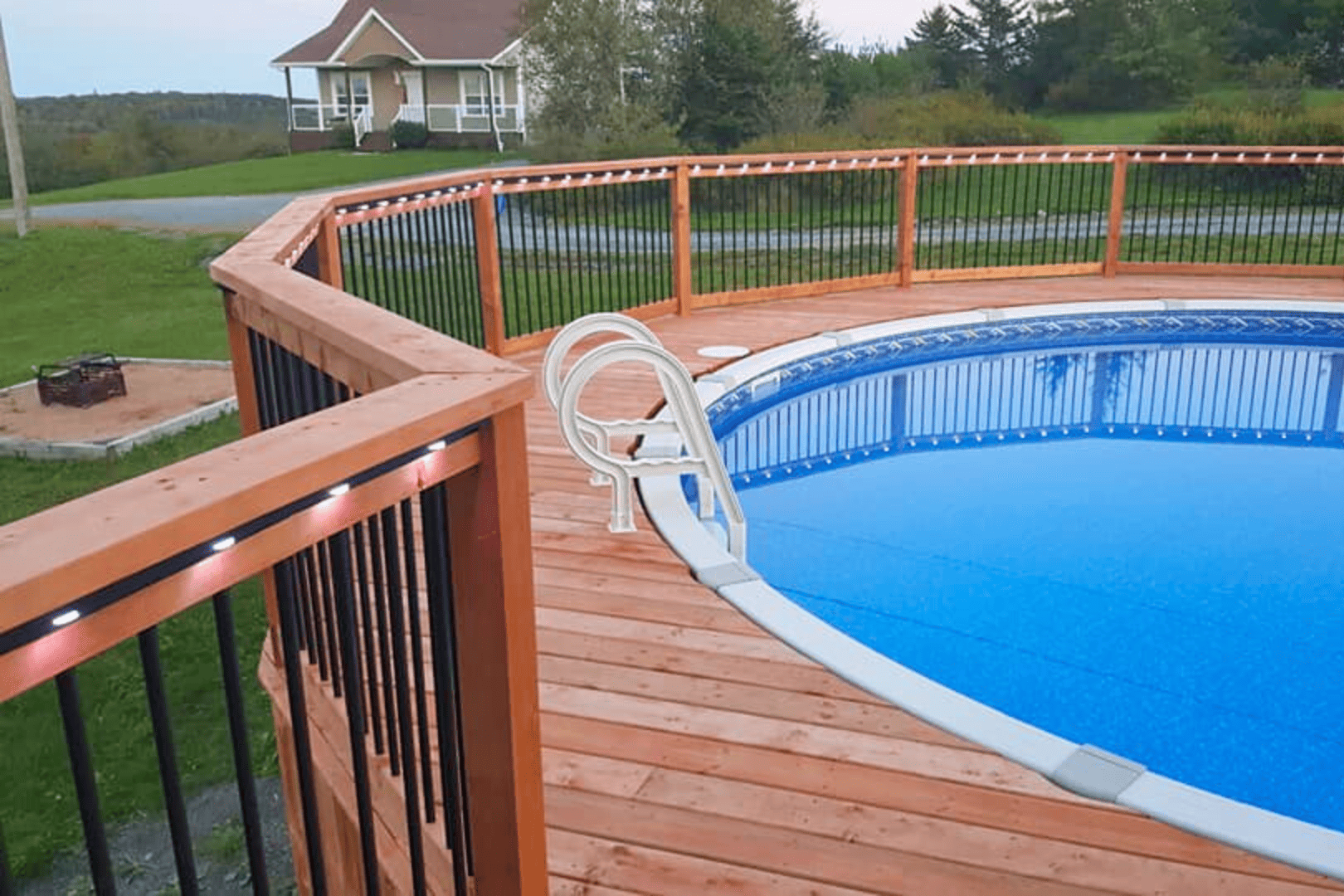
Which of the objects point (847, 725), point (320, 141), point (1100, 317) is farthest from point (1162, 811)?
point (320, 141)

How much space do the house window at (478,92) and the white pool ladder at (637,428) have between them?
35199 millimetres

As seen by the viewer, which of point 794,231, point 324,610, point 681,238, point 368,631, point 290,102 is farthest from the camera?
point 290,102

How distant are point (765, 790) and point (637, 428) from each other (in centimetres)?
248

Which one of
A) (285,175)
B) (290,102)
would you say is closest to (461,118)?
→ (290,102)

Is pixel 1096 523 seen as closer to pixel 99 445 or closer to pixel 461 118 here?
pixel 99 445

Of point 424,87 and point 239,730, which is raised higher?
point 424,87

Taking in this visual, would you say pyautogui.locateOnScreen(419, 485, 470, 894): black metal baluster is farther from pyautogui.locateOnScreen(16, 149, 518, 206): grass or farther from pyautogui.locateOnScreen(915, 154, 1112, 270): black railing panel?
pyautogui.locateOnScreen(16, 149, 518, 206): grass

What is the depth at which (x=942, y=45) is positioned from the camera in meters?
39.9

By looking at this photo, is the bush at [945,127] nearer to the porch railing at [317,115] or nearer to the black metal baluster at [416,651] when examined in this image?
the black metal baluster at [416,651]

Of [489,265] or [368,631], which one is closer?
[368,631]

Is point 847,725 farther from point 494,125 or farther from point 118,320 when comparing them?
point 494,125

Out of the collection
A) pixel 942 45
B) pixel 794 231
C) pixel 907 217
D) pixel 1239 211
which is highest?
pixel 942 45

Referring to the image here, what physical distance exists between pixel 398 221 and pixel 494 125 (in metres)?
32.3

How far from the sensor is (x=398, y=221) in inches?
261
